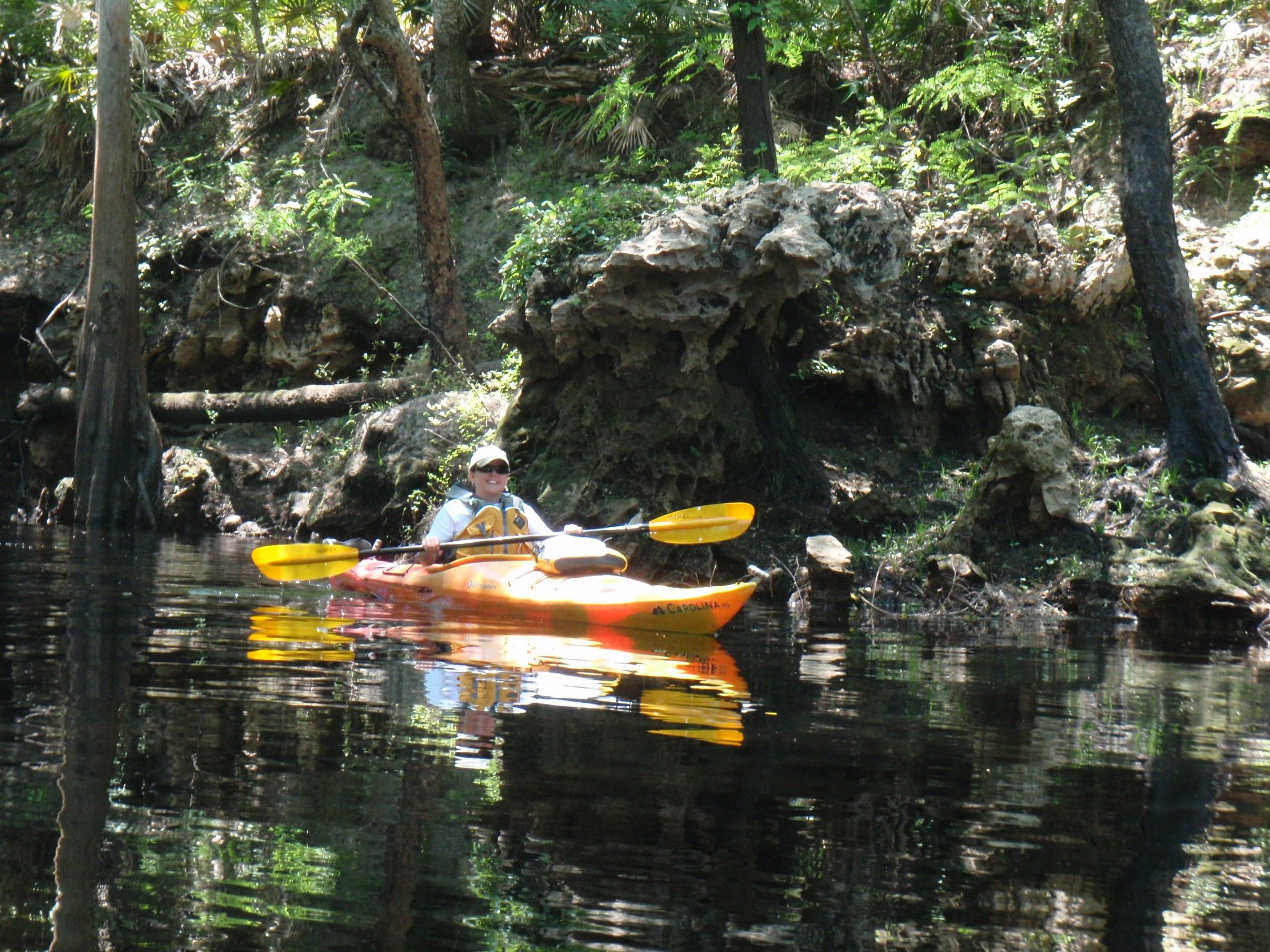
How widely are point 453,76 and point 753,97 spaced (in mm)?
6112

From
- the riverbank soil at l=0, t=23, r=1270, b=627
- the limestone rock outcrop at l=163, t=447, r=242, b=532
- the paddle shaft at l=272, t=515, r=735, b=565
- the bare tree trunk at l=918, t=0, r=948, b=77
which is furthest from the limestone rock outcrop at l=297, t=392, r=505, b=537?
the bare tree trunk at l=918, t=0, r=948, b=77

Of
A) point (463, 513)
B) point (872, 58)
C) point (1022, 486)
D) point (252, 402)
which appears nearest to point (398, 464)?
point (463, 513)

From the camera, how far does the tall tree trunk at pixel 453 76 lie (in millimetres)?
15531

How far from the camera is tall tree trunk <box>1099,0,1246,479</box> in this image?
917 centimetres

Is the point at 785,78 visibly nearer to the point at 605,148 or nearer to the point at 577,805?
the point at 605,148

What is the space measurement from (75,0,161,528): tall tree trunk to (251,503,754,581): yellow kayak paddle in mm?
6113

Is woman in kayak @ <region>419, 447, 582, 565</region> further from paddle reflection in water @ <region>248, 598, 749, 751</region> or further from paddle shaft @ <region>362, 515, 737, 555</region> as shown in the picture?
paddle reflection in water @ <region>248, 598, 749, 751</region>

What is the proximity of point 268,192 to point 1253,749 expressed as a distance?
15239 mm

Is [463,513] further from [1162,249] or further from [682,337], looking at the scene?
[1162,249]

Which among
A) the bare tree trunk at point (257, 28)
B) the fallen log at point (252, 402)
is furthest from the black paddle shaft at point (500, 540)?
the bare tree trunk at point (257, 28)

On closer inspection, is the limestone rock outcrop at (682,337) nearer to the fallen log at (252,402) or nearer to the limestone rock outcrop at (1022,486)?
the limestone rock outcrop at (1022,486)

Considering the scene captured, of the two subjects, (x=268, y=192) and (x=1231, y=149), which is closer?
(x=1231, y=149)

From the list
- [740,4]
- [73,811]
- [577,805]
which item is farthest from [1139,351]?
[73,811]

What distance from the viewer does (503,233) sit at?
15.7m
